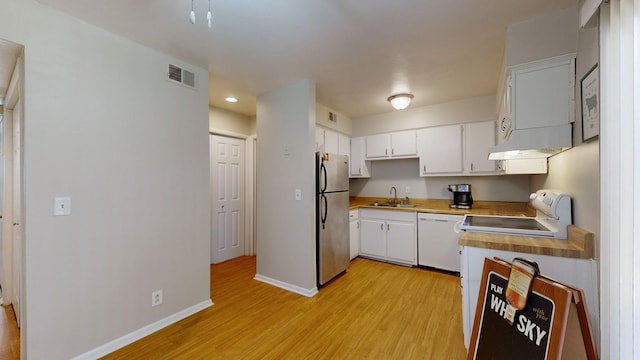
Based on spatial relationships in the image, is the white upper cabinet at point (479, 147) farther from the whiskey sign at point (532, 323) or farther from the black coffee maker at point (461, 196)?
the whiskey sign at point (532, 323)

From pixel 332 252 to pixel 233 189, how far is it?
2.04 m

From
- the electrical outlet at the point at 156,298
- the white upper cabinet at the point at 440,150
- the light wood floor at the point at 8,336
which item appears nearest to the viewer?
the light wood floor at the point at 8,336

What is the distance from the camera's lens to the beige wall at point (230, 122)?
3.86 m

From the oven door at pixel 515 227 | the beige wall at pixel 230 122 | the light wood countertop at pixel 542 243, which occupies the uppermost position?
the beige wall at pixel 230 122

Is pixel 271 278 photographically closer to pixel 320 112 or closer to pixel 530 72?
pixel 320 112

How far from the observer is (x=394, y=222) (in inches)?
150

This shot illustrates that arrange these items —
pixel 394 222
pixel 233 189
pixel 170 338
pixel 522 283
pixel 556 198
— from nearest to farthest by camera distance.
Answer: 1. pixel 522 283
2. pixel 556 198
3. pixel 170 338
4. pixel 394 222
5. pixel 233 189

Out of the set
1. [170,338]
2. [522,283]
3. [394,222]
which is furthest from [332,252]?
[522,283]

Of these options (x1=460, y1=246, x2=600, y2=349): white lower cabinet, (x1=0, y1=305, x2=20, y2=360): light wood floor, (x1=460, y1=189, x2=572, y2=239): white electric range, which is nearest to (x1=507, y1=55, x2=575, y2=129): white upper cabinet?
(x1=460, y1=189, x2=572, y2=239): white electric range

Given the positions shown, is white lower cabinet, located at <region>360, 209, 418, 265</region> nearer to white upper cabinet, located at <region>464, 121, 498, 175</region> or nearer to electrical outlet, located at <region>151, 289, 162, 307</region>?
white upper cabinet, located at <region>464, 121, 498, 175</region>

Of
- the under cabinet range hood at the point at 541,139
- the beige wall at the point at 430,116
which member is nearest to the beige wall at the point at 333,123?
the beige wall at the point at 430,116

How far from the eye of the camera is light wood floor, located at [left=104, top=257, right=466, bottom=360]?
1928mm

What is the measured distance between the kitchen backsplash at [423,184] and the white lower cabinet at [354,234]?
893mm

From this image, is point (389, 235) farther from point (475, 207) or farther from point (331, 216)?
point (475, 207)
